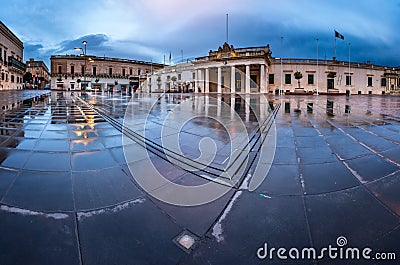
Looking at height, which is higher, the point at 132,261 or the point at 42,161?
the point at 42,161

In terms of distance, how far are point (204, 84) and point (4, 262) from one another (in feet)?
168

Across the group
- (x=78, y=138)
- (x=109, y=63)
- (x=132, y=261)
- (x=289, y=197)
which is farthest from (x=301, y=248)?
(x=109, y=63)

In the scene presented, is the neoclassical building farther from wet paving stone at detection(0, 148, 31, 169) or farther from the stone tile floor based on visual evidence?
wet paving stone at detection(0, 148, 31, 169)

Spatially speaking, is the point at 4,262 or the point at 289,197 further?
the point at 289,197

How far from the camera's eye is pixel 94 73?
75.4 m

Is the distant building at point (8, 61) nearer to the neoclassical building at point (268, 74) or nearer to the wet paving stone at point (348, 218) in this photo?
the neoclassical building at point (268, 74)

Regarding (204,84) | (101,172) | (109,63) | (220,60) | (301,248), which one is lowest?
(301,248)

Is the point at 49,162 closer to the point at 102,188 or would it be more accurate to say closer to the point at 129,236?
the point at 102,188

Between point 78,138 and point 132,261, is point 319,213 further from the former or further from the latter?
point 78,138

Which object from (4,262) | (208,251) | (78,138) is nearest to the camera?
(4,262)

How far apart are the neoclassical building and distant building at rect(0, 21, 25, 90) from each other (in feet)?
100

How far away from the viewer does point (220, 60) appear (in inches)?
1823

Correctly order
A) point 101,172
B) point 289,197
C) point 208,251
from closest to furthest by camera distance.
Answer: point 208,251 → point 289,197 → point 101,172

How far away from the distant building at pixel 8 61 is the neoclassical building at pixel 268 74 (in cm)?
3052
